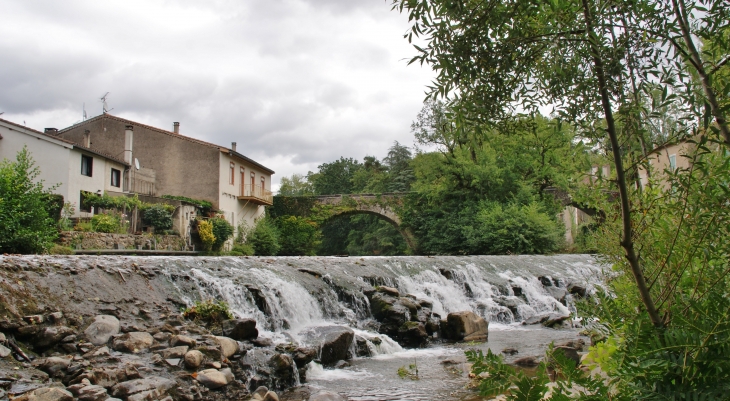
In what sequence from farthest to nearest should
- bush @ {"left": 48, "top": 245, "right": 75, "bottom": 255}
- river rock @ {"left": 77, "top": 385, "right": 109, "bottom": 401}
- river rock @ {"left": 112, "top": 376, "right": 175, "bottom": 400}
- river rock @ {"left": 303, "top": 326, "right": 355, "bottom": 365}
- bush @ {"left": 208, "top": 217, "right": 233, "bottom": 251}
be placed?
bush @ {"left": 208, "top": 217, "right": 233, "bottom": 251} → bush @ {"left": 48, "top": 245, "right": 75, "bottom": 255} → river rock @ {"left": 303, "top": 326, "right": 355, "bottom": 365} → river rock @ {"left": 112, "top": 376, "right": 175, "bottom": 400} → river rock @ {"left": 77, "top": 385, "right": 109, "bottom": 401}

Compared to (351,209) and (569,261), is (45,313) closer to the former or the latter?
(569,261)

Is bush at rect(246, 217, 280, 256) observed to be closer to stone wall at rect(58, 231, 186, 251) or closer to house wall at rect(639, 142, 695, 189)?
stone wall at rect(58, 231, 186, 251)

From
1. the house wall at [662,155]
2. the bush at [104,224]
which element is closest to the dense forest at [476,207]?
the bush at [104,224]

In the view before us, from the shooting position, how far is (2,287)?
6844 mm

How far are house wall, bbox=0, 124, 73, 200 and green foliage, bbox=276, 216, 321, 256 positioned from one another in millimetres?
12374

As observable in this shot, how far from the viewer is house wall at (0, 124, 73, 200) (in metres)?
21.8

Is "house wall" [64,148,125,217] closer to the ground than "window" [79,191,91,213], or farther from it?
farther from it

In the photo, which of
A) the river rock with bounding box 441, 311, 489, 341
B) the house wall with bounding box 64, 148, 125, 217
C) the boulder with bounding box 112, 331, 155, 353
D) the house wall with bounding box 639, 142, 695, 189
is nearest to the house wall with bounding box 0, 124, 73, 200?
the house wall with bounding box 64, 148, 125, 217

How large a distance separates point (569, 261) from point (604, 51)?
881 inches

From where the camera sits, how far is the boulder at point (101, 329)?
6464mm

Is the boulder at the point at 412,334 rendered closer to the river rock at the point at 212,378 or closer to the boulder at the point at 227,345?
the boulder at the point at 227,345

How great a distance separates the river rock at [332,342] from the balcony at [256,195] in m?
22.4

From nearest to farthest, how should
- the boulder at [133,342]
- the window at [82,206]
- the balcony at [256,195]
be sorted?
1. the boulder at [133,342]
2. the window at [82,206]
3. the balcony at [256,195]

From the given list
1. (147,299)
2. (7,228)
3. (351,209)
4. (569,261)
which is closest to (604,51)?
(147,299)
